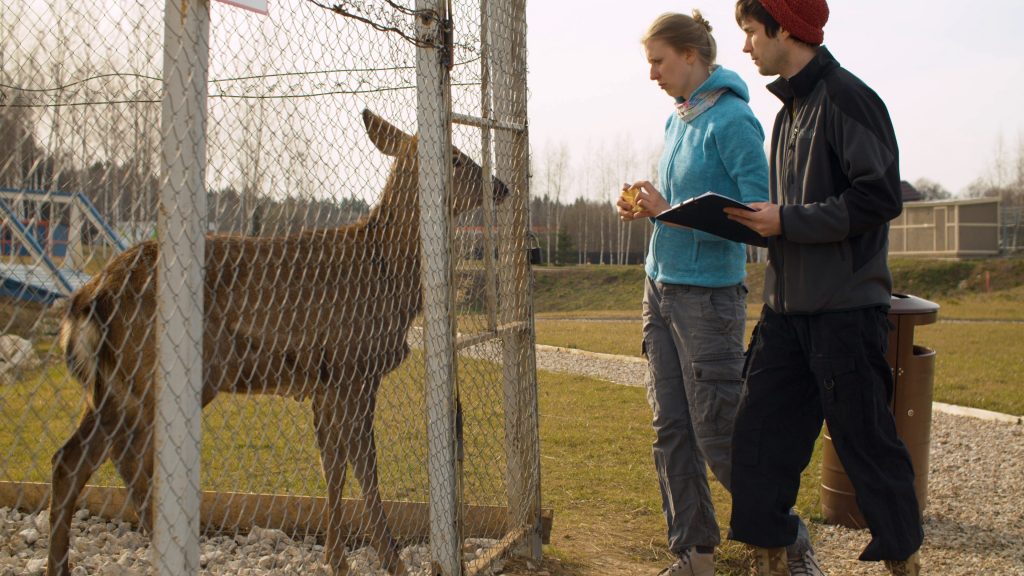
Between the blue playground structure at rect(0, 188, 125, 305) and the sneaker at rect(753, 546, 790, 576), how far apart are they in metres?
3.07

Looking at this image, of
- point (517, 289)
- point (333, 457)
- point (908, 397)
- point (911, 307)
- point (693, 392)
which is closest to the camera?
Answer: point (693, 392)

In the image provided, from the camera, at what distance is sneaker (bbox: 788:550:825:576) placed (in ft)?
13.7

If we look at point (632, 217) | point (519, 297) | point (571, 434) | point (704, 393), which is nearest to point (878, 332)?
point (704, 393)

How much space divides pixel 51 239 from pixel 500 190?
232cm

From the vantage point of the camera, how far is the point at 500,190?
4.99m

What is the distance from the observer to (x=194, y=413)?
263 centimetres

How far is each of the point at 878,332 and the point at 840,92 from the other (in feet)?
3.16

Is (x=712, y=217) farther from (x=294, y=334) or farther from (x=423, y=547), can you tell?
(x=423, y=547)

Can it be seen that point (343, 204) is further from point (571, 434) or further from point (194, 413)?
point (571, 434)

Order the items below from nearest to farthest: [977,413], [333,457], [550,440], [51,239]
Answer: [51,239] < [333,457] < [550,440] < [977,413]

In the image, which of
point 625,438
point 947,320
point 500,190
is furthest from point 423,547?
point 947,320

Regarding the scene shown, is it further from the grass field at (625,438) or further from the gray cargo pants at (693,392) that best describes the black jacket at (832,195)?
the grass field at (625,438)

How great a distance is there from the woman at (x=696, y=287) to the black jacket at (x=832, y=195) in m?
0.42

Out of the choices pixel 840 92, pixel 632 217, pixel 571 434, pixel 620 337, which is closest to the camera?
pixel 840 92
